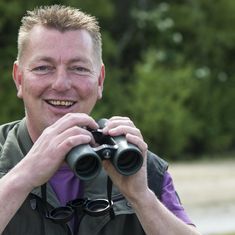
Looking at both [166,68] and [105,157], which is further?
[166,68]

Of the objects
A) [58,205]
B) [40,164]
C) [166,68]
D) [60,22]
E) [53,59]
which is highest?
[60,22]

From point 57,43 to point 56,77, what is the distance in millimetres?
138

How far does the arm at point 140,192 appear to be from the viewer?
2668mm

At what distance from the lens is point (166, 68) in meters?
24.9

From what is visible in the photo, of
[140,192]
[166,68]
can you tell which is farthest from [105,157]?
[166,68]

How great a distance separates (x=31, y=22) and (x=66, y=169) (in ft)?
2.06

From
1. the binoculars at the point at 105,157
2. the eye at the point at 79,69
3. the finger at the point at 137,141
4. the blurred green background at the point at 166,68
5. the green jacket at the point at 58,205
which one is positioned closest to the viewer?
the binoculars at the point at 105,157

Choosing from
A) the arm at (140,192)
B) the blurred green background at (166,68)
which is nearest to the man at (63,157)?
the arm at (140,192)

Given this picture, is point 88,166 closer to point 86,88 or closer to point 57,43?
point 86,88

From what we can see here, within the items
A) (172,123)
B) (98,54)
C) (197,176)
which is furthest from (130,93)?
(98,54)

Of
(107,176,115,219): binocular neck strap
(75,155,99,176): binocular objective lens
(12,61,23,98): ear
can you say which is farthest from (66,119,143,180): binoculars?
(12,61,23,98): ear

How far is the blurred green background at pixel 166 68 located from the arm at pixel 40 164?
19398mm

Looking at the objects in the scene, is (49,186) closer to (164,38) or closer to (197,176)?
(197,176)

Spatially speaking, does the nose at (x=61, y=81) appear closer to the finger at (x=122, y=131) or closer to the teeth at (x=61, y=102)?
the teeth at (x=61, y=102)
